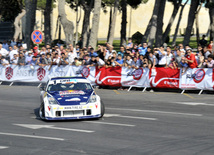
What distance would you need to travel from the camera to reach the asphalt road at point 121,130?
9.66m

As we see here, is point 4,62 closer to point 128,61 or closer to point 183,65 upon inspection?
point 128,61

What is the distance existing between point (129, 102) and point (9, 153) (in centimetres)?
973

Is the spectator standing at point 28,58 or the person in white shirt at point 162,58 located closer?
the person in white shirt at point 162,58

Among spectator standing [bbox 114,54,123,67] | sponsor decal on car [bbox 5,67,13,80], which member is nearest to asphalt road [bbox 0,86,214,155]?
spectator standing [bbox 114,54,123,67]

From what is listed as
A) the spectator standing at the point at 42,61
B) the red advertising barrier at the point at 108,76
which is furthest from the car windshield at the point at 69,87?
the spectator standing at the point at 42,61

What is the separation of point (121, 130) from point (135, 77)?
11189 millimetres

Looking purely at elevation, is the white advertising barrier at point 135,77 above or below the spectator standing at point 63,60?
below

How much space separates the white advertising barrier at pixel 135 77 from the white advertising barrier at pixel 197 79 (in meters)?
1.85

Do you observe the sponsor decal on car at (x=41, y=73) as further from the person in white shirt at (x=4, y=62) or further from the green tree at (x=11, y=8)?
the green tree at (x=11, y=8)

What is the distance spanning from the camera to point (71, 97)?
1370 cm

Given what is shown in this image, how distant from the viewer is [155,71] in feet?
73.1

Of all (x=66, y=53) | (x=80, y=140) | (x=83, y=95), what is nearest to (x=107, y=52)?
(x=66, y=53)

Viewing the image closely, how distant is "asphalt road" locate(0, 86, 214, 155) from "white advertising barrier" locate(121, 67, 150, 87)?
346 centimetres

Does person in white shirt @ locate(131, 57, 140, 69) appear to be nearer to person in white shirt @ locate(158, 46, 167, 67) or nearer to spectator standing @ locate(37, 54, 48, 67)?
person in white shirt @ locate(158, 46, 167, 67)
